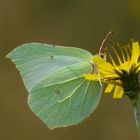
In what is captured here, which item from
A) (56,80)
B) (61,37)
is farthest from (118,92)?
(61,37)

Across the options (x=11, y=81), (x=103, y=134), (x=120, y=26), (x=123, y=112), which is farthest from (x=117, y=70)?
(x=120, y=26)

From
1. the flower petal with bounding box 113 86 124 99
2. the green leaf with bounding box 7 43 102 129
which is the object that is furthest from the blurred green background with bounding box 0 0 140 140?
the flower petal with bounding box 113 86 124 99

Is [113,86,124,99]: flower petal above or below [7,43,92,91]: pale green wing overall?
below

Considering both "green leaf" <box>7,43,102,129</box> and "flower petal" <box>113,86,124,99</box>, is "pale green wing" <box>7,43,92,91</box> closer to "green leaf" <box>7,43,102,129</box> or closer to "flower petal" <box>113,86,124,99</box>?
"green leaf" <box>7,43,102,129</box>

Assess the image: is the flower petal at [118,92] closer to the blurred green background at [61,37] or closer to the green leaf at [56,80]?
the green leaf at [56,80]

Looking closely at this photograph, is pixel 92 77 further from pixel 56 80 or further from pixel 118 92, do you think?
pixel 56 80

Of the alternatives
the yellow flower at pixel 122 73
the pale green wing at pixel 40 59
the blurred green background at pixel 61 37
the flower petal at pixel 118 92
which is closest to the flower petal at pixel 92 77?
the yellow flower at pixel 122 73
